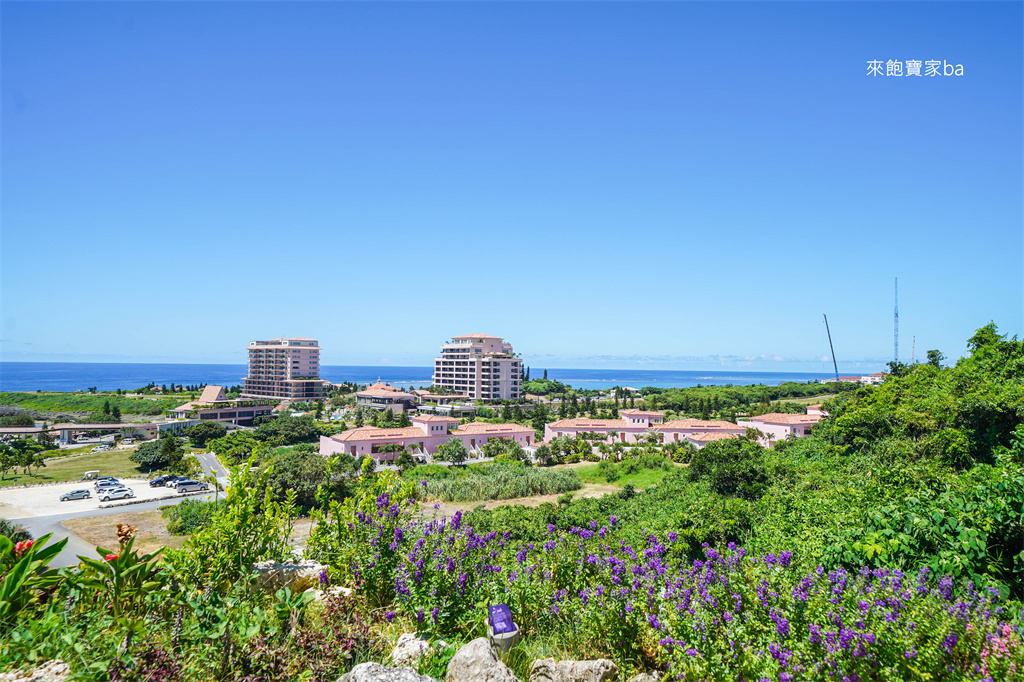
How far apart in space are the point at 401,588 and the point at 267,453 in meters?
35.1

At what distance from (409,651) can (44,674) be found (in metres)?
1.60

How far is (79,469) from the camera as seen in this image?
3441 cm

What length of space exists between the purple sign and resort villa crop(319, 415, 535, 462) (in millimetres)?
34107

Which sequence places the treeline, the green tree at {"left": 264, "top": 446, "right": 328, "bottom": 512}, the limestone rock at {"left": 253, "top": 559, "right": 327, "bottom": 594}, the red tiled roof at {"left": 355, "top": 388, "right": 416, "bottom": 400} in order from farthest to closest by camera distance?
the red tiled roof at {"left": 355, "top": 388, "right": 416, "bottom": 400}, the treeline, the green tree at {"left": 264, "top": 446, "right": 328, "bottom": 512}, the limestone rock at {"left": 253, "top": 559, "right": 327, "bottom": 594}

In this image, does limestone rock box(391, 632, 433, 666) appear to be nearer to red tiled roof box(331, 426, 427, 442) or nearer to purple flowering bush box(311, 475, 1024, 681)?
purple flowering bush box(311, 475, 1024, 681)

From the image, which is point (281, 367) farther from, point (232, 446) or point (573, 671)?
point (573, 671)

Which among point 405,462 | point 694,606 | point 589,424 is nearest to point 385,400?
point 589,424

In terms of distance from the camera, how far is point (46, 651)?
2395mm

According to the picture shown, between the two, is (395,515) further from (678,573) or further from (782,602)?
(782,602)

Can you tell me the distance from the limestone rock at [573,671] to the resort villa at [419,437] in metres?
34.4

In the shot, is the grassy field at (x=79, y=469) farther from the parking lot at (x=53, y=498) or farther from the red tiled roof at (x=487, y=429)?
the red tiled roof at (x=487, y=429)

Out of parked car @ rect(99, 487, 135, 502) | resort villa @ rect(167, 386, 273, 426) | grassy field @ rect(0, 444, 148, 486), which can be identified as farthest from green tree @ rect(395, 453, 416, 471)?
resort villa @ rect(167, 386, 273, 426)

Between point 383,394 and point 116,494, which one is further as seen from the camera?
point 383,394

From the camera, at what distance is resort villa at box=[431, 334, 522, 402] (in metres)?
74.6
